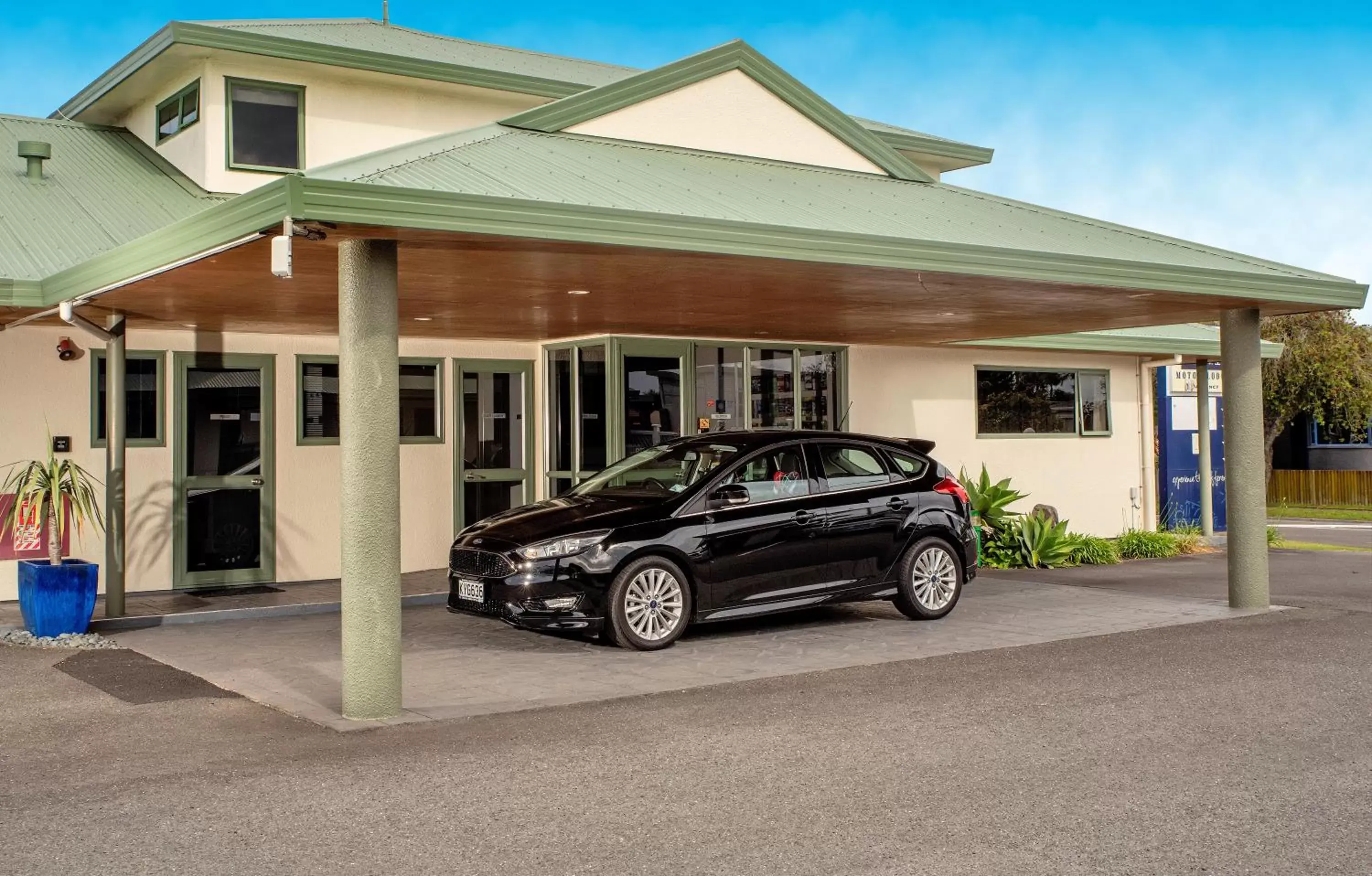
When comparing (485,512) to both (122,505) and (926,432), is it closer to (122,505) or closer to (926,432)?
(122,505)

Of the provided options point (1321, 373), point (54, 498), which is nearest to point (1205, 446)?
point (54, 498)

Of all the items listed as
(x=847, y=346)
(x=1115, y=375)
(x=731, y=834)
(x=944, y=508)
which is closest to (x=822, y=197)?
(x=944, y=508)

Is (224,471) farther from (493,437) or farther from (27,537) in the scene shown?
(493,437)

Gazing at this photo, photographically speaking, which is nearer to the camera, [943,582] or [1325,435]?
[943,582]

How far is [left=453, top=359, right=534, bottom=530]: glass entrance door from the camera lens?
15281 mm

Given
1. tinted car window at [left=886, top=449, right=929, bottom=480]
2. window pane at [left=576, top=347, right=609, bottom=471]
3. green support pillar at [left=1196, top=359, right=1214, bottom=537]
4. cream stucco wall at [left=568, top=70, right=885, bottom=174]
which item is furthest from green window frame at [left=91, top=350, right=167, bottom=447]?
green support pillar at [left=1196, top=359, right=1214, bottom=537]

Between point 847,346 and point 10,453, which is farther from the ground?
point 847,346

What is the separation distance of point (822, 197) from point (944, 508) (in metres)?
2.92

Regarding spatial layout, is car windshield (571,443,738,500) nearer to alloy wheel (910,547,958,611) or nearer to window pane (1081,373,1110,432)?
alloy wheel (910,547,958,611)

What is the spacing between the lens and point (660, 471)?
1097 cm

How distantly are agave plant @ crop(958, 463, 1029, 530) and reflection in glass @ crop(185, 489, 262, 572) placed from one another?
8.42 metres

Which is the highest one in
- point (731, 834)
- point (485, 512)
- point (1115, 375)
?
point (1115, 375)

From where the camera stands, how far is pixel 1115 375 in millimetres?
19875

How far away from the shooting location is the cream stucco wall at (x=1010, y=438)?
17328mm
